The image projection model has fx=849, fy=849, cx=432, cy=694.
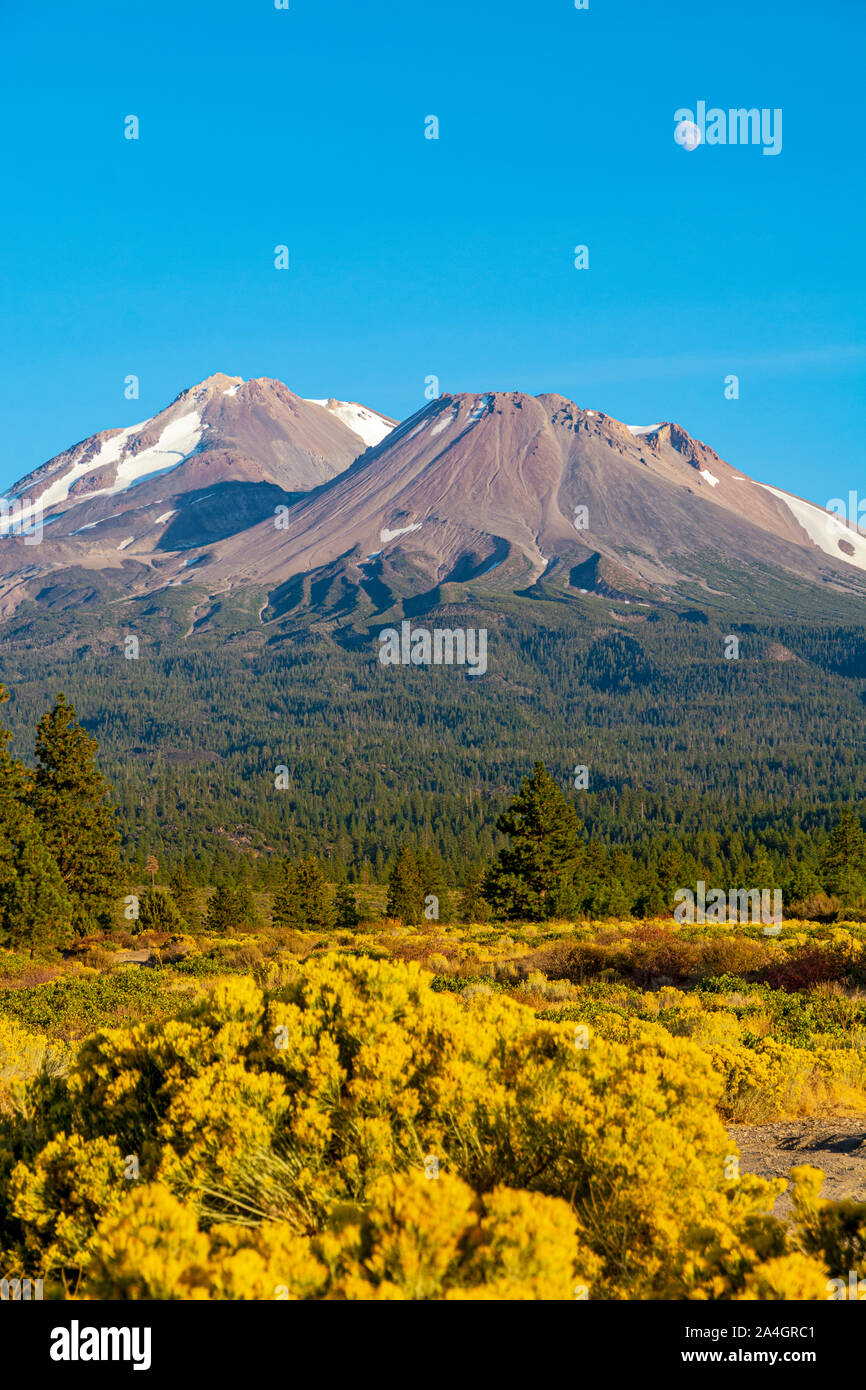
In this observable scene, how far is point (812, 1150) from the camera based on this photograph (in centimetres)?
777

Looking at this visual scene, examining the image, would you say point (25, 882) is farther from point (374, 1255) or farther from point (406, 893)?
point (406, 893)

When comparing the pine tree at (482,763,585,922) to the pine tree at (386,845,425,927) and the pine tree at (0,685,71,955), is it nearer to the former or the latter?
the pine tree at (386,845,425,927)

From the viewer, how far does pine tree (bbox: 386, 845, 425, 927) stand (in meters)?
58.0

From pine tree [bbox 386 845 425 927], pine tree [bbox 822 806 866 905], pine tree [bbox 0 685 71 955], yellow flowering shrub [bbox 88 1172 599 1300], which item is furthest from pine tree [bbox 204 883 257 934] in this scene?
yellow flowering shrub [bbox 88 1172 599 1300]

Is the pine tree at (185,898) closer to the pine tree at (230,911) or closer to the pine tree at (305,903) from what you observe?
the pine tree at (230,911)

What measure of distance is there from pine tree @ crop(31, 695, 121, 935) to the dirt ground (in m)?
29.8

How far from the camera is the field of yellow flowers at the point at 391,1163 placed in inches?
136

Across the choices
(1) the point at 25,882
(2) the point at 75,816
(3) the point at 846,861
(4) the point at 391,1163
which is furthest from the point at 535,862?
(4) the point at 391,1163

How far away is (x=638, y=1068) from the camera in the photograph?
5.74 metres

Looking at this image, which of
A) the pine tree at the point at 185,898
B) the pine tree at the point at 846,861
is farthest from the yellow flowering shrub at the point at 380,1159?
the pine tree at the point at 846,861

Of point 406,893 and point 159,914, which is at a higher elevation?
point 159,914

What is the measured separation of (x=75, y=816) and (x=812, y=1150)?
31333 millimetres
